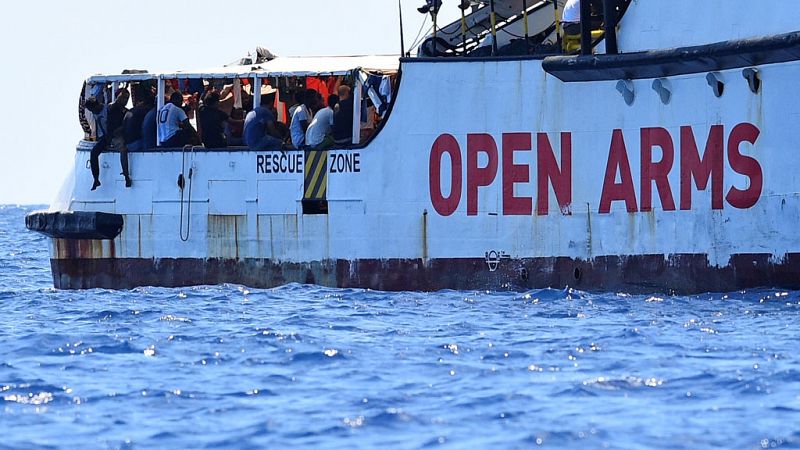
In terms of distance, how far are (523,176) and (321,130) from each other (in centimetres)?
313

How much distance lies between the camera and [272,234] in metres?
20.7

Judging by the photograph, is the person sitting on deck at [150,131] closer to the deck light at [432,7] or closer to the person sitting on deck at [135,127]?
the person sitting on deck at [135,127]

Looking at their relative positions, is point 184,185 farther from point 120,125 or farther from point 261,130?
point 120,125

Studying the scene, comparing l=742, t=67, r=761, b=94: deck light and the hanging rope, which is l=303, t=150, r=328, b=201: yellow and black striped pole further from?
l=742, t=67, r=761, b=94: deck light

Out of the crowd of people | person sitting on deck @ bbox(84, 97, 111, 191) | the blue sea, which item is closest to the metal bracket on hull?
the blue sea

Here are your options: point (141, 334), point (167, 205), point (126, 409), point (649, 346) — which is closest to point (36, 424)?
point (126, 409)

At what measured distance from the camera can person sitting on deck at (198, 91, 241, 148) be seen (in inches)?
840

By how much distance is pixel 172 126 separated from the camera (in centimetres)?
2148

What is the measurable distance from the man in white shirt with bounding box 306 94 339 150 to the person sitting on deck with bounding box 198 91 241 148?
5.24ft

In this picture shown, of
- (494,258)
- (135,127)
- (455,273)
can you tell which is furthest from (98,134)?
(494,258)

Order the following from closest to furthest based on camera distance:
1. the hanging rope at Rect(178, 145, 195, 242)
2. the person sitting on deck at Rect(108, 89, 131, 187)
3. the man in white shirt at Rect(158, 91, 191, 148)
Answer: the hanging rope at Rect(178, 145, 195, 242)
the man in white shirt at Rect(158, 91, 191, 148)
the person sitting on deck at Rect(108, 89, 131, 187)

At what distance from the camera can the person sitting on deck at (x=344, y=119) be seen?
66.6 ft

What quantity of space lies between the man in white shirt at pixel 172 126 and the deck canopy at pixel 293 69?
0.54 metres

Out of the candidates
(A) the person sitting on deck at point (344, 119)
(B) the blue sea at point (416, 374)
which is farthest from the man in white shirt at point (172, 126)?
(B) the blue sea at point (416, 374)
